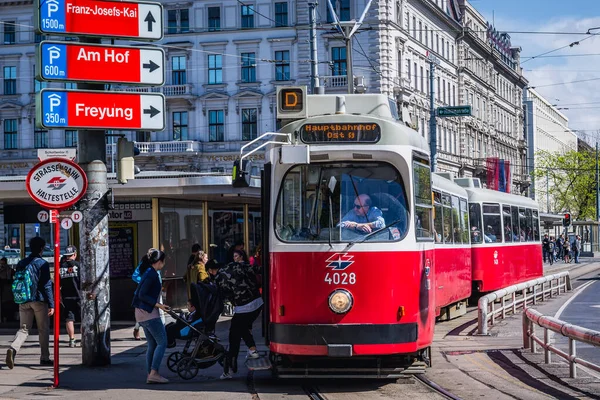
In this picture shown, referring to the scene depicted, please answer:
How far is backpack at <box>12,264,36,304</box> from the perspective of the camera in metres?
14.8

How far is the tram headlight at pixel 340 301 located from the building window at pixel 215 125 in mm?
54223

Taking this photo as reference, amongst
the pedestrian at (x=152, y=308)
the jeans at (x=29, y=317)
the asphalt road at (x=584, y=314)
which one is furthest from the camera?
the asphalt road at (x=584, y=314)

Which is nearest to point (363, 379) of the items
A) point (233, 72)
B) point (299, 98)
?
point (299, 98)

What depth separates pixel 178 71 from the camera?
66.2m

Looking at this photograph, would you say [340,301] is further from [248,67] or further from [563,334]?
[248,67]

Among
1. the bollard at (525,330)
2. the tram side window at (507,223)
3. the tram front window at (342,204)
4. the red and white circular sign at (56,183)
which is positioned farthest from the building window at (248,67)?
the tram front window at (342,204)

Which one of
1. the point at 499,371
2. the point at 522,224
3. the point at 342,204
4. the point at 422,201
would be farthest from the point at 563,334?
the point at 522,224

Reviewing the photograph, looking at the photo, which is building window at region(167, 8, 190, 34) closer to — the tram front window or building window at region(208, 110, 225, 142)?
building window at region(208, 110, 225, 142)

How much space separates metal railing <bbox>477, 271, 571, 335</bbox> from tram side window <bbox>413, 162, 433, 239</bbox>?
604 cm

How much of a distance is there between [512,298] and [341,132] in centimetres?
1275

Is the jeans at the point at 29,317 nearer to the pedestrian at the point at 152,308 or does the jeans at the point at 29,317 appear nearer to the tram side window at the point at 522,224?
the pedestrian at the point at 152,308

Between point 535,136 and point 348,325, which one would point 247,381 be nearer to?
point 348,325

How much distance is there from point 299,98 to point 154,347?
3.51 metres

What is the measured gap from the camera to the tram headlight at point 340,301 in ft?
38.8
